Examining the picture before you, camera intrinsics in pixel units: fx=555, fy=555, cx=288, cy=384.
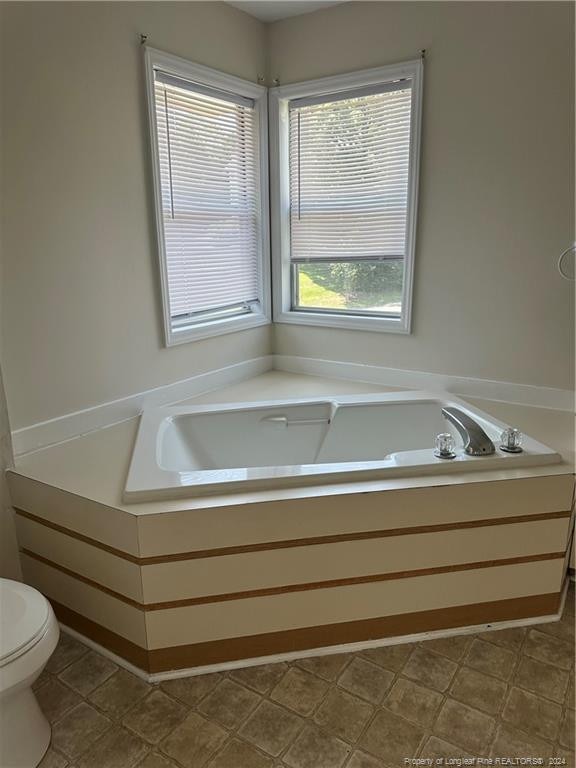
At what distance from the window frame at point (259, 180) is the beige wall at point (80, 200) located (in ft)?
0.15

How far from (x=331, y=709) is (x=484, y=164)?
2.29 metres

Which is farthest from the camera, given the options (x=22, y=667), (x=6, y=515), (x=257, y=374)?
(x=257, y=374)

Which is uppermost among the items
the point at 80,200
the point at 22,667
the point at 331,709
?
the point at 80,200

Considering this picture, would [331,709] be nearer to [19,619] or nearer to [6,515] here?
[19,619]

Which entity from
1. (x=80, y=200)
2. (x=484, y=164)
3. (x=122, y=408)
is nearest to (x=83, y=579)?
(x=122, y=408)

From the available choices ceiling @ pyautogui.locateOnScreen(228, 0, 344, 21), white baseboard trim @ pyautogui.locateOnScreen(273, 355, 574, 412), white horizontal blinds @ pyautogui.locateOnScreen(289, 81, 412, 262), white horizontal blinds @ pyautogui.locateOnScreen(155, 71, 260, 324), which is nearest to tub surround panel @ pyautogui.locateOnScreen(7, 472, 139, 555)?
white horizontal blinds @ pyautogui.locateOnScreen(155, 71, 260, 324)

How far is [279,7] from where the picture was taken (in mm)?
2754

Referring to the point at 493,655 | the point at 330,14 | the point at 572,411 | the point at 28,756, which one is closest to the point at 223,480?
the point at 28,756

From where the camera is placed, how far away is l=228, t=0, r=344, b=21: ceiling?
270 centimetres

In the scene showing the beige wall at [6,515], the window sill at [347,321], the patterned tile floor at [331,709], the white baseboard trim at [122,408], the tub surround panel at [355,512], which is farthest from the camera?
the window sill at [347,321]

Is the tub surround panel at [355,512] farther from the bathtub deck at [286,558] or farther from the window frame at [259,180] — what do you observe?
the window frame at [259,180]

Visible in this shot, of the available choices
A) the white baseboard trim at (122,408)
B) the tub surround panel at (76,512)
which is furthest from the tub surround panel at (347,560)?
the white baseboard trim at (122,408)

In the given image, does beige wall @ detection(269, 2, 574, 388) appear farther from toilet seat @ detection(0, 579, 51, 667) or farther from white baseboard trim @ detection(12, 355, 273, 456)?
toilet seat @ detection(0, 579, 51, 667)

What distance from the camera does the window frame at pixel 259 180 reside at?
2398mm
